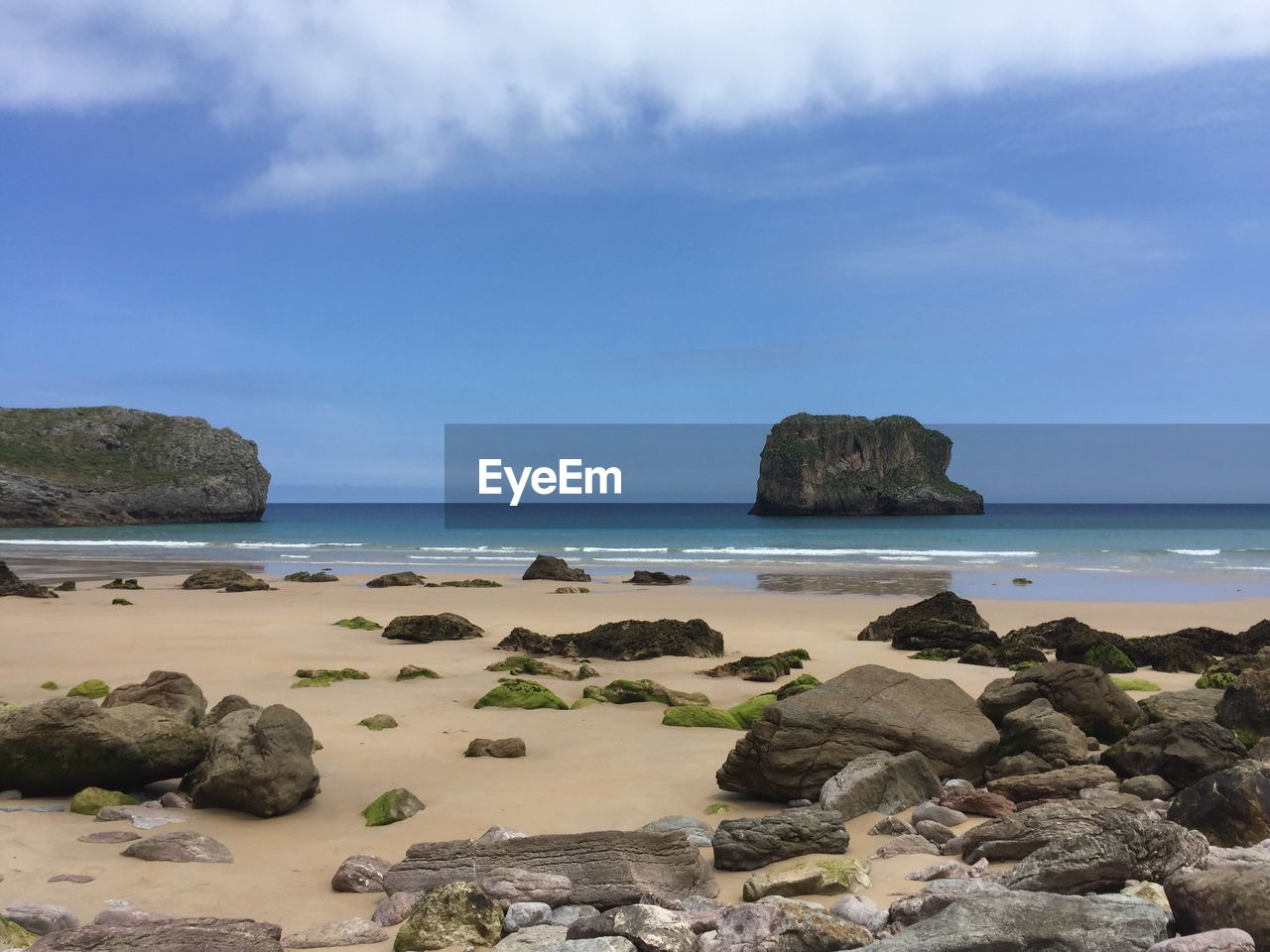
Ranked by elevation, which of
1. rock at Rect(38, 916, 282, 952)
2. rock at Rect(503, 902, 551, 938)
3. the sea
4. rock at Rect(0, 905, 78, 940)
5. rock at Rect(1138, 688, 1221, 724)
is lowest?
the sea

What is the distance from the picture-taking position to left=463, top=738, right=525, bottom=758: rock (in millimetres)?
7742

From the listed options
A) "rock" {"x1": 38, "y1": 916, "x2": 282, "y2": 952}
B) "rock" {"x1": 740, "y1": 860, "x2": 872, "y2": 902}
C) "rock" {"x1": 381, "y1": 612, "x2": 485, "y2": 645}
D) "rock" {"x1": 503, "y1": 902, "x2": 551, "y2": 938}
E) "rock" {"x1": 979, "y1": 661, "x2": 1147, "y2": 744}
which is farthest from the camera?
"rock" {"x1": 381, "y1": 612, "x2": 485, "y2": 645}

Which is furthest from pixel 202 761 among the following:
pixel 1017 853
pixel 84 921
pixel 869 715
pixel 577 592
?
pixel 577 592

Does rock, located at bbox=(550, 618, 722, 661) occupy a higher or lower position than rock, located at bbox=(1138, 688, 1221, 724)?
lower

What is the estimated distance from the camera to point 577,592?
24625 mm

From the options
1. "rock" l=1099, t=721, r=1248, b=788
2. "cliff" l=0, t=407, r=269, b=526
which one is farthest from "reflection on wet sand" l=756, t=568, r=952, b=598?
"cliff" l=0, t=407, r=269, b=526

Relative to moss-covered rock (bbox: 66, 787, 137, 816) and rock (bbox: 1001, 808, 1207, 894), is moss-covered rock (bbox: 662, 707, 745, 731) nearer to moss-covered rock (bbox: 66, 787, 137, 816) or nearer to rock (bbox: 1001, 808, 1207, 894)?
moss-covered rock (bbox: 66, 787, 137, 816)

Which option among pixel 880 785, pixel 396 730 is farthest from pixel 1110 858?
pixel 396 730

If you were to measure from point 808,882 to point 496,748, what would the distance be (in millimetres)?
3716

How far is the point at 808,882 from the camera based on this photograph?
4.57m

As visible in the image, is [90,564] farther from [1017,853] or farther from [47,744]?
[1017,853]

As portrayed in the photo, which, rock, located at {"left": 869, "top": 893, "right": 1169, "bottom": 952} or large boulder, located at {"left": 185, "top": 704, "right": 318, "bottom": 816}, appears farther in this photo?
large boulder, located at {"left": 185, "top": 704, "right": 318, "bottom": 816}

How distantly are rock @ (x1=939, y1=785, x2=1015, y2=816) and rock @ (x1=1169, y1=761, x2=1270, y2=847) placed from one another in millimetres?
1034

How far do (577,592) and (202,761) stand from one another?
1831 cm
